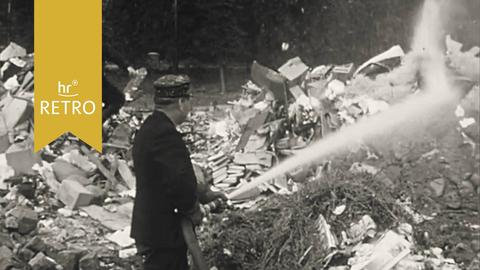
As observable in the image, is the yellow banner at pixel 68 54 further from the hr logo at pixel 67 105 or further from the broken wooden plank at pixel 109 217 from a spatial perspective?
the broken wooden plank at pixel 109 217

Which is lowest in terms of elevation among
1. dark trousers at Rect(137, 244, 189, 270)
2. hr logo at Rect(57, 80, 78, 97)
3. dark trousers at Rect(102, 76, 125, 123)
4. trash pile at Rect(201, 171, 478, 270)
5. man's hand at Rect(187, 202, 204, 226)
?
trash pile at Rect(201, 171, 478, 270)

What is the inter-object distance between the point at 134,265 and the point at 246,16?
10.9 meters

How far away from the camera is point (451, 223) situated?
5.96m

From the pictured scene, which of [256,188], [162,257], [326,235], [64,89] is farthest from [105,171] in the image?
[162,257]

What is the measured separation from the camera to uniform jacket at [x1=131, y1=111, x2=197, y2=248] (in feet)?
10.4

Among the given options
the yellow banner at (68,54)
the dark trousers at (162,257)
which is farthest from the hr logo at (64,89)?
the dark trousers at (162,257)

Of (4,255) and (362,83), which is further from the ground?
(362,83)

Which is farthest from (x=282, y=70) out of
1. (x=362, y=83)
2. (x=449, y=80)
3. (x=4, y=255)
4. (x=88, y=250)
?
(x=4, y=255)

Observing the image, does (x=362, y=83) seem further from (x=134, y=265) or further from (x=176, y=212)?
(x=176, y=212)

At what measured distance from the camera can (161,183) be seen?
3197mm

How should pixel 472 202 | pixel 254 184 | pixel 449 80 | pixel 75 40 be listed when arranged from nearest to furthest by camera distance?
pixel 75 40
pixel 472 202
pixel 254 184
pixel 449 80

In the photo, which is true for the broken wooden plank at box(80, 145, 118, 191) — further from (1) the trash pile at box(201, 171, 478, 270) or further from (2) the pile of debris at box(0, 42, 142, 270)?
(1) the trash pile at box(201, 171, 478, 270)

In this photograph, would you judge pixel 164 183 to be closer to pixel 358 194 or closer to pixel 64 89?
pixel 64 89

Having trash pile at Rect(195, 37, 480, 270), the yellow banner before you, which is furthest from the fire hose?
the yellow banner
